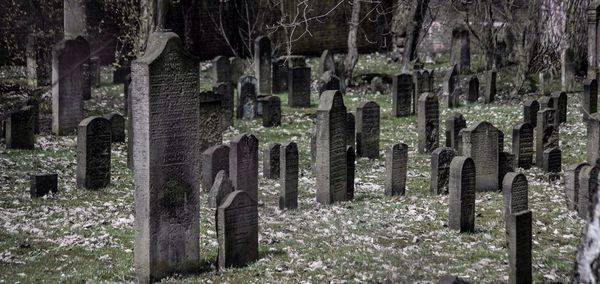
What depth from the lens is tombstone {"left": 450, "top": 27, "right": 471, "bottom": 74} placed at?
2920 cm

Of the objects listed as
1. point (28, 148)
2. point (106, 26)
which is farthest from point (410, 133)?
point (106, 26)

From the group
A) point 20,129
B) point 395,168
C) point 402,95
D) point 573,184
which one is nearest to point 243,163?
point 395,168

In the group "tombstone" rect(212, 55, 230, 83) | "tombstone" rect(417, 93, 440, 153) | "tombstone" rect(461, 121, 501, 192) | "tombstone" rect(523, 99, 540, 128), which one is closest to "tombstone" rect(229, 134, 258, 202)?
"tombstone" rect(461, 121, 501, 192)

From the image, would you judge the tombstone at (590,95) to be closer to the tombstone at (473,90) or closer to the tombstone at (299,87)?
the tombstone at (473,90)

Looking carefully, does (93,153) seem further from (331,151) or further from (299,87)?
(299,87)

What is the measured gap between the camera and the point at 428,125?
19.1m

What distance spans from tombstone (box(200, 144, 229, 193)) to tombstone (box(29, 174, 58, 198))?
82.9 inches

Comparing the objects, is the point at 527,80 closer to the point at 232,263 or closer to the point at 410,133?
the point at 410,133

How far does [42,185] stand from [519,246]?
24.0 ft

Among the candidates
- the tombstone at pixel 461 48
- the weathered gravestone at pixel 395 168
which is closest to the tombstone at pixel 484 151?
the weathered gravestone at pixel 395 168

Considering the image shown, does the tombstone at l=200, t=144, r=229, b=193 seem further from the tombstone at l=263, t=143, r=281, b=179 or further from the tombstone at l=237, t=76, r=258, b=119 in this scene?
the tombstone at l=237, t=76, r=258, b=119

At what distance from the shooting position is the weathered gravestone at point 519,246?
9.99 metres

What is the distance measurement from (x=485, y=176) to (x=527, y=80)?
1217 cm

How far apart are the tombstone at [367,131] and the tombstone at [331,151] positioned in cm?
373
